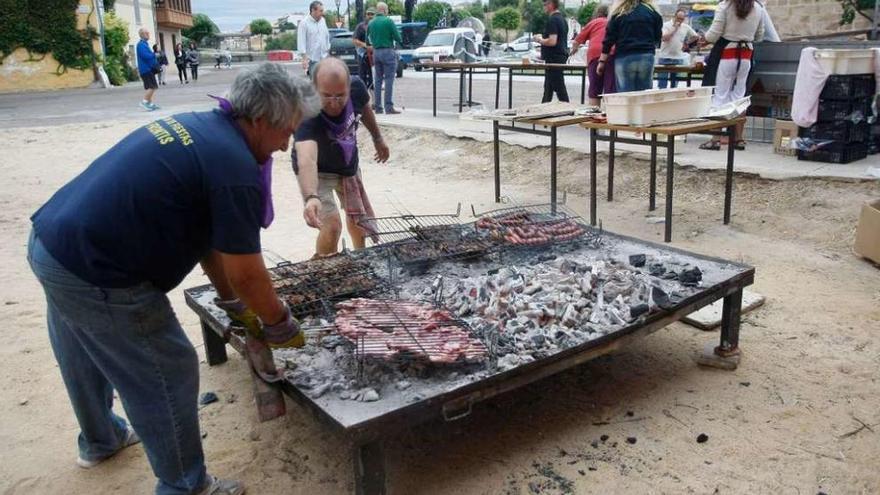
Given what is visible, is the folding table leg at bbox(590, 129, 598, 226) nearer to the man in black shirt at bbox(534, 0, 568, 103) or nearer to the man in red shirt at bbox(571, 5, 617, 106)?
the man in red shirt at bbox(571, 5, 617, 106)

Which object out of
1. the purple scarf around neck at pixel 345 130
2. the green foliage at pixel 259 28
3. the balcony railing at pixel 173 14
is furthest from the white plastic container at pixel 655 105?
the green foliage at pixel 259 28

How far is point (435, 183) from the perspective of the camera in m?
9.08

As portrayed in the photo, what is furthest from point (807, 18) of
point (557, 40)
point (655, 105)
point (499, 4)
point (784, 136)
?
point (499, 4)

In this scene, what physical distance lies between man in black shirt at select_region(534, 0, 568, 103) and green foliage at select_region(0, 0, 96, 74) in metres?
23.1

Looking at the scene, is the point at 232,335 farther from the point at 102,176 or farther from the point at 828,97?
the point at 828,97

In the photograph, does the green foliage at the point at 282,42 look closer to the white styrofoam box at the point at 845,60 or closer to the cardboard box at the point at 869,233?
the white styrofoam box at the point at 845,60

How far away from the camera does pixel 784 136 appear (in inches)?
298

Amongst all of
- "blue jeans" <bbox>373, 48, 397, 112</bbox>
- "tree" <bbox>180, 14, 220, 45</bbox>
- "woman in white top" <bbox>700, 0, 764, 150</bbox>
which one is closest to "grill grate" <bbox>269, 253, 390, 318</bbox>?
"woman in white top" <bbox>700, 0, 764, 150</bbox>

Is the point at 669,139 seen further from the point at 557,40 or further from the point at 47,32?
the point at 47,32

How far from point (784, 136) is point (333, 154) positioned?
544cm

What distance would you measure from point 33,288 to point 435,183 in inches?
194

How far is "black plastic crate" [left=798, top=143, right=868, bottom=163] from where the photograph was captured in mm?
6965

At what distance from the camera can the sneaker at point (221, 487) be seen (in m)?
2.86

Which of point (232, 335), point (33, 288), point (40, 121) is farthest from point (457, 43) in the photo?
point (232, 335)
